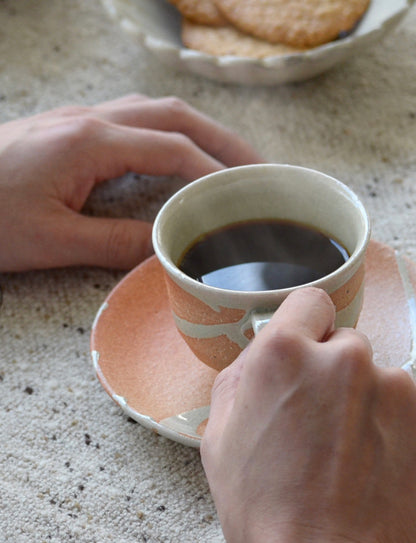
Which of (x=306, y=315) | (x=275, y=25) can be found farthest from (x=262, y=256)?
(x=275, y=25)

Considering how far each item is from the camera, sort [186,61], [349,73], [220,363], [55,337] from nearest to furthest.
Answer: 1. [220,363]
2. [55,337]
3. [186,61]
4. [349,73]

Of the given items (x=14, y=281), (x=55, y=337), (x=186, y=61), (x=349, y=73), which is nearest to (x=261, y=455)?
(x=55, y=337)

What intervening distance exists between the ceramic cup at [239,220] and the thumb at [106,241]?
15 centimetres

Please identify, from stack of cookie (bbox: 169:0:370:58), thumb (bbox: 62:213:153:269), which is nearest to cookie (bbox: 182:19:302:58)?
stack of cookie (bbox: 169:0:370:58)

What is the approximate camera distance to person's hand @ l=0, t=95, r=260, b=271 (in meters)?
0.72

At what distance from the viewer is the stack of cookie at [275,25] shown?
924 mm

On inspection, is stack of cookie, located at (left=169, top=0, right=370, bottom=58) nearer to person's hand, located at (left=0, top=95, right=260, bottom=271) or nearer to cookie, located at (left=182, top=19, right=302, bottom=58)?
cookie, located at (left=182, top=19, right=302, bottom=58)

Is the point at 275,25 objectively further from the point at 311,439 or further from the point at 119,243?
the point at 311,439

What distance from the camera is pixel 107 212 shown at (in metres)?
0.82

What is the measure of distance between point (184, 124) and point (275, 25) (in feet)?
0.71

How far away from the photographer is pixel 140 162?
770mm

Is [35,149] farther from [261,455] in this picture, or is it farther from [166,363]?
[261,455]

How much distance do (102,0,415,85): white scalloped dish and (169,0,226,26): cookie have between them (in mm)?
37

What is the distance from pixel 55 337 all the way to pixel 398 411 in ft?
1.26
